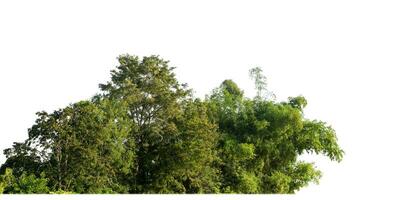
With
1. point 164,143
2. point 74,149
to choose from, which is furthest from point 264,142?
point 74,149

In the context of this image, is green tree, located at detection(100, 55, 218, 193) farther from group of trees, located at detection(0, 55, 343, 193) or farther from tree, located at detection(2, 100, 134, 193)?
tree, located at detection(2, 100, 134, 193)

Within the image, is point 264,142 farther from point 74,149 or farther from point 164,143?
point 74,149

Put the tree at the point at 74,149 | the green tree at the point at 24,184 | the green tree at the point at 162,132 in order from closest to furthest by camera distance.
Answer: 1. the green tree at the point at 24,184
2. the tree at the point at 74,149
3. the green tree at the point at 162,132

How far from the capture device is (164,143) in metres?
19.4

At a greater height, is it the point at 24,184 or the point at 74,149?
the point at 74,149

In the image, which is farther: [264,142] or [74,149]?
[264,142]

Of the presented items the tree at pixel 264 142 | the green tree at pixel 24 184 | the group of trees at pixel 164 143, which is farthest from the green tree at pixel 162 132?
the green tree at pixel 24 184

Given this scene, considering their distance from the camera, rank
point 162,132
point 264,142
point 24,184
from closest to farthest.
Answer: point 24,184
point 162,132
point 264,142

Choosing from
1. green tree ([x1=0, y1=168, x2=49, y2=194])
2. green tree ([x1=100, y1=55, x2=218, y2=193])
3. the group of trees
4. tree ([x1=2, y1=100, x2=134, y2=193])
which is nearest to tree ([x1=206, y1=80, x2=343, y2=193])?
the group of trees

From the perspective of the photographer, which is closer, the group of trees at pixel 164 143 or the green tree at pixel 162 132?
the group of trees at pixel 164 143

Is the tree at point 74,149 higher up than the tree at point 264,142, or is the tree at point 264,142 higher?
the tree at point 264,142

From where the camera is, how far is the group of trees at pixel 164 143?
16.4 meters

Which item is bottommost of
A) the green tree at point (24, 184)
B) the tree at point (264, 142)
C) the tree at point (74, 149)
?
the green tree at point (24, 184)

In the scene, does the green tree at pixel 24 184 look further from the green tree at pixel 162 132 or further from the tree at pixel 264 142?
the tree at pixel 264 142
